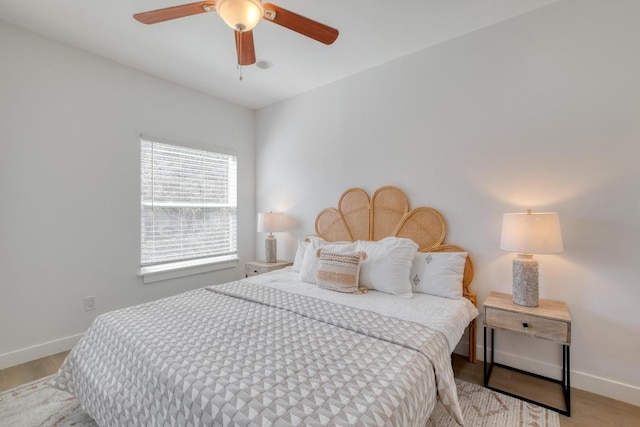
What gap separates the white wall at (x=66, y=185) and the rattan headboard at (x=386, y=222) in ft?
6.46

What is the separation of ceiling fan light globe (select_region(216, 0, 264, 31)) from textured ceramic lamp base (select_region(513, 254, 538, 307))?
2271mm

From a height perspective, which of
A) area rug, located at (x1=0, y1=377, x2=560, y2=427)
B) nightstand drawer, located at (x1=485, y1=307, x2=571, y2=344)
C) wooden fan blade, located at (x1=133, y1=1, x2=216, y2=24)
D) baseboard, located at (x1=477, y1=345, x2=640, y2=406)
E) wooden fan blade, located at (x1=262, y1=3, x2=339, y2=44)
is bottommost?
area rug, located at (x1=0, y1=377, x2=560, y2=427)

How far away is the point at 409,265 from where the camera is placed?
2436mm

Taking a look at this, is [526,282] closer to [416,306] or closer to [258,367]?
[416,306]

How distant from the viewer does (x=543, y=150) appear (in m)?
2.21

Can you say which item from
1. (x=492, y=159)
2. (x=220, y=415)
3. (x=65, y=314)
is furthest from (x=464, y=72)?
(x=65, y=314)

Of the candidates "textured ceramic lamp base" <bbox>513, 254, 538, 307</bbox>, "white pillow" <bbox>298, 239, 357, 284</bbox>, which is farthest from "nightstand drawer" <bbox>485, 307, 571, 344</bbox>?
"white pillow" <bbox>298, 239, 357, 284</bbox>

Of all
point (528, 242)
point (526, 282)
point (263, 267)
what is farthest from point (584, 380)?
point (263, 267)

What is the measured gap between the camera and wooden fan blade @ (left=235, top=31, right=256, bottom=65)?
1729 mm

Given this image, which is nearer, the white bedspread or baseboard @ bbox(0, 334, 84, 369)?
the white bedspread

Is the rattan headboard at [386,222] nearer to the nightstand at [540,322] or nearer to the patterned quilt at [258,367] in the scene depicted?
the nightstand at [540,322]

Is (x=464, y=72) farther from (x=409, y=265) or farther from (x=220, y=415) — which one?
(x=220, y=415)

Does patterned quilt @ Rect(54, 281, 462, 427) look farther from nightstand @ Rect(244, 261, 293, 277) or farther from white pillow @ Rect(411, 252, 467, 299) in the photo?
nightstand @ Rect(244, 261, 293, 277)

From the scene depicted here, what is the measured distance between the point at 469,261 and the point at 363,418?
190 centimetres
